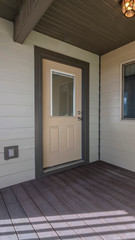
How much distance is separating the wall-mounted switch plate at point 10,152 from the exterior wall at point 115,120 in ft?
5.92

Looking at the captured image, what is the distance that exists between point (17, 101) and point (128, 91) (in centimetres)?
194

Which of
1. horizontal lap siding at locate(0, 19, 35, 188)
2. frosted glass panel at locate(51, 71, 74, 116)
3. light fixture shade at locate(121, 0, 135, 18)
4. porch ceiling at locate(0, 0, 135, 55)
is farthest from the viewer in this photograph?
frosted glass panel at locate(51, 71, 74, 116)

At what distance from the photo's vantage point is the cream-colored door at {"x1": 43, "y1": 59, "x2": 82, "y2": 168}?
7.59 feet

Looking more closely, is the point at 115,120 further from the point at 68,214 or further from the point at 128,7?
the point at 68,214

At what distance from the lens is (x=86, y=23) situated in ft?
6.42

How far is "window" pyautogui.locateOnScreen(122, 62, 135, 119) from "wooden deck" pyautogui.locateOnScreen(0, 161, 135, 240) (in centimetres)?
110

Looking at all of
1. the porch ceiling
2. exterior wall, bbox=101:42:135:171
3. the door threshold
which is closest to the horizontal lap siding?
the door threshold

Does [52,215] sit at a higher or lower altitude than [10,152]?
lower

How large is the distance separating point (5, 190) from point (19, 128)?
0.84 metres

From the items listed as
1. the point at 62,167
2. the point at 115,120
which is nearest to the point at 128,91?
the point at 115,120

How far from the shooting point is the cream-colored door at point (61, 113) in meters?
2.31

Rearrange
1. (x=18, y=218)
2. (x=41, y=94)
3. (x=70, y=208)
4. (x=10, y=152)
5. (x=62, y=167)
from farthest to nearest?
(x=62, y=167)
(x=41, y=94)
(x=10, y=152)
(x=70, y=208)
(x=18, y=218)

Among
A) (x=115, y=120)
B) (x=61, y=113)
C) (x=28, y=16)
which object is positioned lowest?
(x=115, y=120)

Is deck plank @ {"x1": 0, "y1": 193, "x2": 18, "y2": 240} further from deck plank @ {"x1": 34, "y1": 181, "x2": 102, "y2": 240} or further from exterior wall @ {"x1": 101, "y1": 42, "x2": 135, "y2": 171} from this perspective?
exterior wall @ {"x1": 101, "y1": 42, "x2": 135, "y2": 171}
